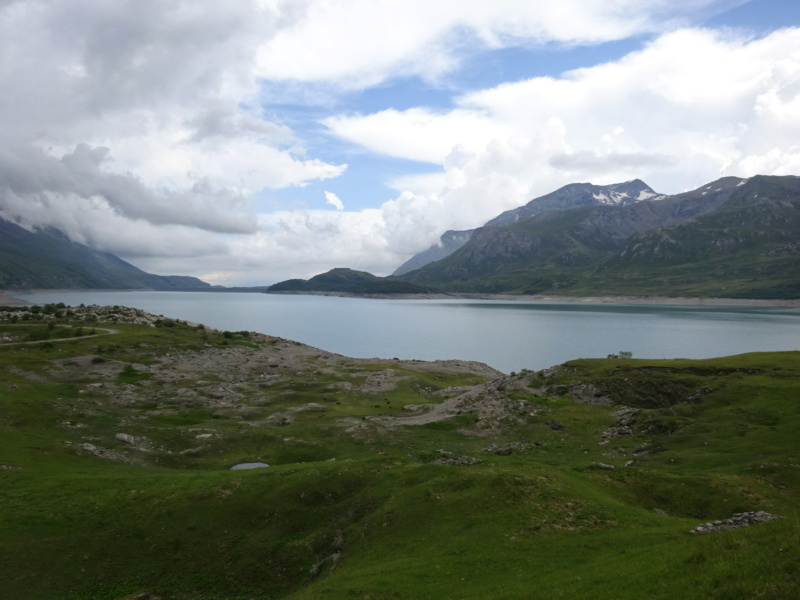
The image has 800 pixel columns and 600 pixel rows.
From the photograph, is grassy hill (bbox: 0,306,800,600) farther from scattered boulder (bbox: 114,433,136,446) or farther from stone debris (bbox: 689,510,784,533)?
stone debris (bbox: 689,510,784,533)

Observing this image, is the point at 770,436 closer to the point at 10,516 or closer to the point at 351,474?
the point at 351,474

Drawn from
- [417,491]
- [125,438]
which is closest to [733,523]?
[417,491]

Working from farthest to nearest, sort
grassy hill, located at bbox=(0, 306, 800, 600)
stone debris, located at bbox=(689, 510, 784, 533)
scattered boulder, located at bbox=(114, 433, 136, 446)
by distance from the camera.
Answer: scattered boulder, located at bbox=(114, 433, 136, 446), stone debris, located at bbox=(689, 510, 784, 533), grassy hill, located at bbox=(0, 306, 800, 600)

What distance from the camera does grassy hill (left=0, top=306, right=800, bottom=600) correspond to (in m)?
21.3

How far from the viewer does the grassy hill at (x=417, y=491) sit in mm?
21281

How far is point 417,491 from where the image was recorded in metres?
31.5

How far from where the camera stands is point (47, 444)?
45312mm

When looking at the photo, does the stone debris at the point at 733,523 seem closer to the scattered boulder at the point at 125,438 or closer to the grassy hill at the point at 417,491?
the grassy hill at the point at 417,491

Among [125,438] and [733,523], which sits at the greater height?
[733,523]

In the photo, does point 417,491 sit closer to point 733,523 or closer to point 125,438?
point 733,523

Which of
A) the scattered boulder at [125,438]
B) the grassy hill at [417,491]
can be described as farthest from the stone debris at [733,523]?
the scattered boulder at [125,438]

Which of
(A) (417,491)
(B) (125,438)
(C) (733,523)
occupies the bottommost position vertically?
(B) (125,438)

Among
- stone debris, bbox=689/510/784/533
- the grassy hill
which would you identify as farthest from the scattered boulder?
stone debris, bbox=689/510/784/533

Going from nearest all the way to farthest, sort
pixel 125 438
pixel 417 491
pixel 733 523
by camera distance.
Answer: pixel 733 523 → pixel 417 491 → pixel 125 438
